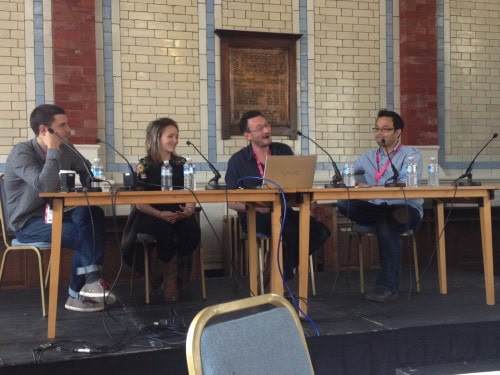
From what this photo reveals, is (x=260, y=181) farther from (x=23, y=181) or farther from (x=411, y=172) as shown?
(x=23, y=181)

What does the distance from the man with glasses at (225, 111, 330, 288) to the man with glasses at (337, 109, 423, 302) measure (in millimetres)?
302

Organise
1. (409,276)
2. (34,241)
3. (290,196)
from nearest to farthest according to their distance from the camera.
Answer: (290,196) → (34,241) → (409,276)

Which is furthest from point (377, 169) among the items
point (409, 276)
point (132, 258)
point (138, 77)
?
point (138, 77)

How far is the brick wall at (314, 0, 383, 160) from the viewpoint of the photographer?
18.6ft

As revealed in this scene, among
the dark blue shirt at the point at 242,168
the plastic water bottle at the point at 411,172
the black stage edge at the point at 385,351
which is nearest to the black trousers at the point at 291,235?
the dark blue shirt at the point at 242,168

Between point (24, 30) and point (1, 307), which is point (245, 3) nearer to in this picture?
point (24, 30)

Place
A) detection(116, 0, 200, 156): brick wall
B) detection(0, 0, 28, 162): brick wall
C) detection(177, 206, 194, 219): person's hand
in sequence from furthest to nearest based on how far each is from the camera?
detection(116, 0, 200, 156): brick wall < detection(0, 0, 28, 162): brick wall < detection(177, 206, 194, 219): person's hand

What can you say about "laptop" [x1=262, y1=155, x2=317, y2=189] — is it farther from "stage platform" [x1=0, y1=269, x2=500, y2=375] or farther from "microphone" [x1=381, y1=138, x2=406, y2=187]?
"stage platform" [x1=0, y1=269, x2=500, y2=375]

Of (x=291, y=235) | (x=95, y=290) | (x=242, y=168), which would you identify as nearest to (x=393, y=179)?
(x=291, y=235)

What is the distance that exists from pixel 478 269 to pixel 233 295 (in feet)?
7.75

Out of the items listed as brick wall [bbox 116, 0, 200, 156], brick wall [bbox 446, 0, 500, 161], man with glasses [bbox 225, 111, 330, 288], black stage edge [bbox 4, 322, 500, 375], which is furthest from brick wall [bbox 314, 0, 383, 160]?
black stage edge [bbox 4, 322, 500, 375]

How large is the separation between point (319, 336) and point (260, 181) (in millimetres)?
1147

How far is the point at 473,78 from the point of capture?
6.07 meters

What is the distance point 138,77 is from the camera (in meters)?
5.18
